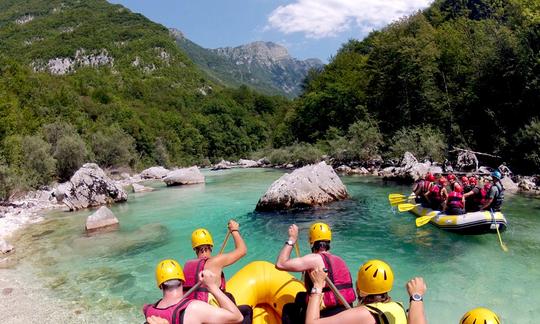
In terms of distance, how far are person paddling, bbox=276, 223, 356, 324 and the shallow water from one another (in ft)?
11.8

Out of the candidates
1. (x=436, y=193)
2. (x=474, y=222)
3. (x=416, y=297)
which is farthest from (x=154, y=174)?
(x=416, y=297)

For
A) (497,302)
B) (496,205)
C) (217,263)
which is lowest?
(497,302)

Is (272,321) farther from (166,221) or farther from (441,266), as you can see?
(166,221)

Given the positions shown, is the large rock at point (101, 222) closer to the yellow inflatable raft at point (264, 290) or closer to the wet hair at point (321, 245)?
the yellow inflatable raft at point (264, 290)

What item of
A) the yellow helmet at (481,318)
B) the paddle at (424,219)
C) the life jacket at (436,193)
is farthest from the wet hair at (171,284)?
the life jacket at (436,193)

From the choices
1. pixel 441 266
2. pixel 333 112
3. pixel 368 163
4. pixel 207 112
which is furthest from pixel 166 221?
pixel 207 112

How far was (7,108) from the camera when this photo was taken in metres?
27.5

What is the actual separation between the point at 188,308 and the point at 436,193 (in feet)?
38.0

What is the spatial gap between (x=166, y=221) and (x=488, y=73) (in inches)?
910

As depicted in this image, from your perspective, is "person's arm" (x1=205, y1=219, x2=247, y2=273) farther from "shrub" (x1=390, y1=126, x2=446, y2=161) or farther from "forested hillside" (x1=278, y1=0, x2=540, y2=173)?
"shrub" (x1=390, y1=126, x2=446, y2=161)

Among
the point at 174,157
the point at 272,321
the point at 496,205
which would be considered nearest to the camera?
the point at 272,321

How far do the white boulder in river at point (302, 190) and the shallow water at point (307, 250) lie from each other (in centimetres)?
68

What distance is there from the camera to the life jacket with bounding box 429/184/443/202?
1290 centimetres

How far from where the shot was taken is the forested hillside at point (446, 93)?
23281mm
